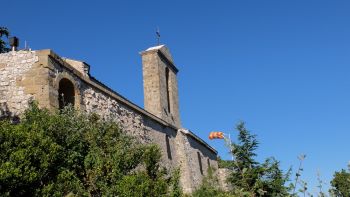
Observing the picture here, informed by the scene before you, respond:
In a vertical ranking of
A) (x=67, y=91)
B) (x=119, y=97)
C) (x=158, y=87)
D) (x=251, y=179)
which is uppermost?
(x=158, y=87)

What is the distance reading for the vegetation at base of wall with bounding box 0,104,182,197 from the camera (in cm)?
794

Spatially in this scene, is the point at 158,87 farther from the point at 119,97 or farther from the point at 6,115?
the point at 6,115

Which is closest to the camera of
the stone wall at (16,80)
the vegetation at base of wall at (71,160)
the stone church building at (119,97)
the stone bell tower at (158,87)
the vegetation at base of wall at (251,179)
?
the vegetation at base of wall at (251,179)

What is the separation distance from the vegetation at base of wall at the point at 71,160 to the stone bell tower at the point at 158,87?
29.5ft

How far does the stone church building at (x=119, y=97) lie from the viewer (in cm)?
1161

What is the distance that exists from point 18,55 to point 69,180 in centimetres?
467

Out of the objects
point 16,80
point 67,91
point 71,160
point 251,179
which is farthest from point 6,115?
point 251,179

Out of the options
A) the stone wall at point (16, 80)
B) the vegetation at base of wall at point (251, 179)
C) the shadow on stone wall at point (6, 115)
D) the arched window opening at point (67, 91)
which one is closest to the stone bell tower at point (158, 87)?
the vegetation at base of wall at point (251, 179)

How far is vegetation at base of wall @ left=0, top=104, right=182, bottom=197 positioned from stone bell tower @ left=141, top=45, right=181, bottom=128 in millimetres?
8990

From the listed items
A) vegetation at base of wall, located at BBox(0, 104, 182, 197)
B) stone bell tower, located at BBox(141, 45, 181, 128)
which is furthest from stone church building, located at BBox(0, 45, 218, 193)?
vegetation at base of wall, located at BBox(0, 104, 182, 197)

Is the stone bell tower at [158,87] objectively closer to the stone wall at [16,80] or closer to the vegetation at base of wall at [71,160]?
the stone wall at [16,80]

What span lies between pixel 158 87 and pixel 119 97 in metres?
5.00

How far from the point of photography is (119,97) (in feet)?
51.0

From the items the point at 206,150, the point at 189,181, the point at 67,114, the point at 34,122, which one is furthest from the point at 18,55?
the point at 206,150
